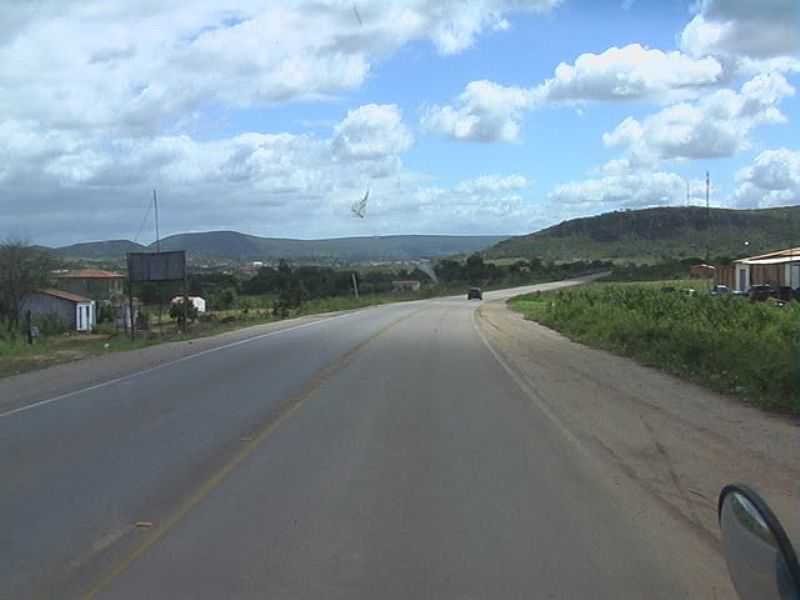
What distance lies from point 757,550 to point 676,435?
10.3 m

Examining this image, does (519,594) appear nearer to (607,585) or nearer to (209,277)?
(607,585)

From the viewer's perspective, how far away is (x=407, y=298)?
105m

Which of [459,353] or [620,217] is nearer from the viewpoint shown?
[459,353]

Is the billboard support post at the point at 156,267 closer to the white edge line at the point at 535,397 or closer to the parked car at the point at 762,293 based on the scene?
the white edge line at the point at 535,397

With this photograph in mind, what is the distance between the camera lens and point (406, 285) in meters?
125

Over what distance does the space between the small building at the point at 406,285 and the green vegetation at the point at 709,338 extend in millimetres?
73511

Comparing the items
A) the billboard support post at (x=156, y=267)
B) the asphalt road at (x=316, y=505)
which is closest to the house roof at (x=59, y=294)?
the billboard support post at (x=156, y=267)

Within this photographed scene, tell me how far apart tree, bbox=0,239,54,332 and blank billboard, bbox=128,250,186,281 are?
20.6 m

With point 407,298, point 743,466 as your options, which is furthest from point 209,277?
point 743,466

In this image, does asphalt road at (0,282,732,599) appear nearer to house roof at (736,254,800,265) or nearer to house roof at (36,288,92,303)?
house roof at (736,254,800,265)

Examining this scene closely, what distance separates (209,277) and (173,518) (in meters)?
102

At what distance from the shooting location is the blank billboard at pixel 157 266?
48.8 meters

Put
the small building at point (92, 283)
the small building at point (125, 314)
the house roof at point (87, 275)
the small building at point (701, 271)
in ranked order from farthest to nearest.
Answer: the small building at point (701, 271) < the house roof at point (87, 275) < the small building at point (92, 283) < the small building at point (125, 314)

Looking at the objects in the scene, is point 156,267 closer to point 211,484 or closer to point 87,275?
point 211,484
